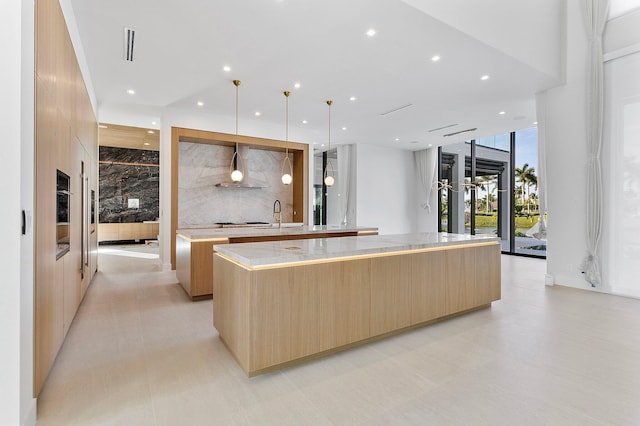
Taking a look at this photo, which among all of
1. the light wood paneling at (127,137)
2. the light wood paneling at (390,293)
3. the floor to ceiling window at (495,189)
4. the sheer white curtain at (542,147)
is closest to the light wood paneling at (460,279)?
the light wood paneling at (390,293)

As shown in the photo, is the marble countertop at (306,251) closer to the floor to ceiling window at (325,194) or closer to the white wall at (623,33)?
the white wall at (623,33)

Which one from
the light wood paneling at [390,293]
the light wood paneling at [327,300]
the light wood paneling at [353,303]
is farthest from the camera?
the light wood paneling at [390,293]

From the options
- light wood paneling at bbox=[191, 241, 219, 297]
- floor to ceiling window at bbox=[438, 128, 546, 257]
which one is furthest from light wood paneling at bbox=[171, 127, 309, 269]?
floor to ceiling window at bbox=[438, 128, 546, 257]

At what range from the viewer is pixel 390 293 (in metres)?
2.86

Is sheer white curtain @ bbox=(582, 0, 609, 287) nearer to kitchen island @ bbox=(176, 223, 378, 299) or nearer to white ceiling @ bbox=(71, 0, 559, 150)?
white ceiling @ bbox=(71, 0, 559, 150)

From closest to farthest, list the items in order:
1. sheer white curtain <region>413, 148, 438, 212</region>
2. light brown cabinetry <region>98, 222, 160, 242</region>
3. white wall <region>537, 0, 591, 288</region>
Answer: white wall <region>537, 0, 591, 288</region>, sheer white curtain <region>413, 148, 438, 212</region>, light brown cabinetry <region>98, 222, 160, 242</region>

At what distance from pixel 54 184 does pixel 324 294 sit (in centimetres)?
232

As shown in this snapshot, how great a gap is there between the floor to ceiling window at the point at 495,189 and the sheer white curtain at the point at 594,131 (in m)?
2.98

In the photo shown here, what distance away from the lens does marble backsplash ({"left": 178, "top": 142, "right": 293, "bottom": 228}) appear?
700 centimetres

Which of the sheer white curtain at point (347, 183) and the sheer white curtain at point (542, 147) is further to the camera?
the sheer white curtain at point (347, 183)

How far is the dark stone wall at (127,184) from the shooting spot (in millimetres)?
10727

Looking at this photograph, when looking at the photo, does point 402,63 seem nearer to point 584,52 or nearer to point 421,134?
point 584,52

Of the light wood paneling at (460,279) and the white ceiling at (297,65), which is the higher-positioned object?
the white ceiling at (297,65)

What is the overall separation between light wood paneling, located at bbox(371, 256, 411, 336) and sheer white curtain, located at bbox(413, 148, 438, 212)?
7916 millimetres
